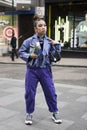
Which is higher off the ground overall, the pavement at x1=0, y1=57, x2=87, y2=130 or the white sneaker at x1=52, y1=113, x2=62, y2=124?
the white sneaker at x1=52, y1=113, x2=62, y2=124

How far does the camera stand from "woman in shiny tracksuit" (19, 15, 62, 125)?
6.11 metres

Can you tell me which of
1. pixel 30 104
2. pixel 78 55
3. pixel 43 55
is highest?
pixel 43 55

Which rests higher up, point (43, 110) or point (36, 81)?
point (36, 81)

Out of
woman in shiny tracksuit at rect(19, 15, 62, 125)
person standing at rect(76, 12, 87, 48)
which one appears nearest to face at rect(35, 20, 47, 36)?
woman in shiny tracksuit at rect(19, 15, 62, 125)

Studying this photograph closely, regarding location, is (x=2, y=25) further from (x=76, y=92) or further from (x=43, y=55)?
(x=43, y=55)

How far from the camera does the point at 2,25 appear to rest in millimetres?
26781

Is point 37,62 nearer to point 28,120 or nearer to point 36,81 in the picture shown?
point 36,81

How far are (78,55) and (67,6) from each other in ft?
10.3

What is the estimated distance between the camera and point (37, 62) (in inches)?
241

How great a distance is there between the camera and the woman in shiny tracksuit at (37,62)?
6105 millimetres

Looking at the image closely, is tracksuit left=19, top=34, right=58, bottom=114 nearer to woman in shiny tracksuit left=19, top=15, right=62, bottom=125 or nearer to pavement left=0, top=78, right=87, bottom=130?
woman in shiny tracksuit left=19, top=15, right=62, bottom=125

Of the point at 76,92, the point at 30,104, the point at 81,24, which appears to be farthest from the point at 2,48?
the point at 30,104

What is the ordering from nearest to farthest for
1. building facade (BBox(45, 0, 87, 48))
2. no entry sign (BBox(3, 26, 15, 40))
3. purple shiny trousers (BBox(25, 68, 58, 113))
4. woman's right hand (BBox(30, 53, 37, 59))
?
woman's right hand (BBox(30, 53, 37, 59)) → purple shiny trousers (BBox(25, 68, 58, 113)) → building facade (BBox(45, 0, 87, 48)) → no entry sign (BBox(3, 26, 15, 40))

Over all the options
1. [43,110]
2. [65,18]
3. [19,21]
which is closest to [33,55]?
[43,110]
